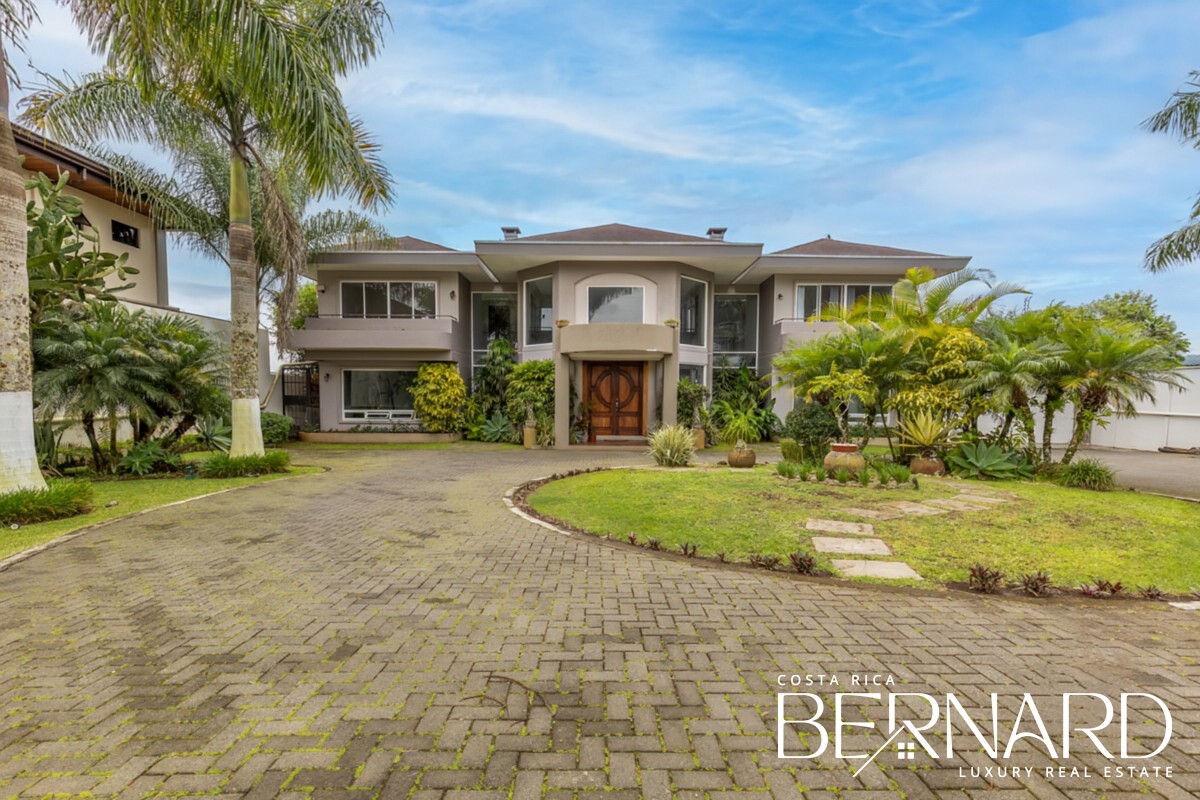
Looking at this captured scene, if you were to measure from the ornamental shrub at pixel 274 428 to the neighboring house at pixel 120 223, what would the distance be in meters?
2.12

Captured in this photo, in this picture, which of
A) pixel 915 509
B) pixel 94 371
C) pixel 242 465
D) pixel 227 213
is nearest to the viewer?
pixel 915 509

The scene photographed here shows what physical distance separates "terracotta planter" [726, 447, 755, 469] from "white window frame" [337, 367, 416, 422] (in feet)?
39.2

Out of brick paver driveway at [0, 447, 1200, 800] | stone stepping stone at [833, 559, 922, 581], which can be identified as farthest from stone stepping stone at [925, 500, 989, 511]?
brick paver driveway at [0, 447, 1200, 800]

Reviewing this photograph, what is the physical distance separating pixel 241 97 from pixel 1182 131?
19231 mm

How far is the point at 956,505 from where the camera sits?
7289 mm

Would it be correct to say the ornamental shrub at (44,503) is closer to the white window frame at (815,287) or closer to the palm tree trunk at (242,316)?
the palm tree trunk at (242,316)

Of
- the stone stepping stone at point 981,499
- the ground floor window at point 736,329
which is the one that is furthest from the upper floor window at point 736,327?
the stone stepping stone at point 981,499

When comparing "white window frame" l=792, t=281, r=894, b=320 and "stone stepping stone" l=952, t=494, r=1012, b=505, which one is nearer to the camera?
"stone stepping stone" l=952, t=494, r=1012, b=505

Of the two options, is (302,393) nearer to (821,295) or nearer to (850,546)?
(821,295)

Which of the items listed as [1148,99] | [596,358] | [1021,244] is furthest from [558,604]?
→ [1021,244]

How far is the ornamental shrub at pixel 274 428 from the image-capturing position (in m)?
15.9

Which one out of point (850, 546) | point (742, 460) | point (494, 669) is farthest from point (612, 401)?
point (494, 669)

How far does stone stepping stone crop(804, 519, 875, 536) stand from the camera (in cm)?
609

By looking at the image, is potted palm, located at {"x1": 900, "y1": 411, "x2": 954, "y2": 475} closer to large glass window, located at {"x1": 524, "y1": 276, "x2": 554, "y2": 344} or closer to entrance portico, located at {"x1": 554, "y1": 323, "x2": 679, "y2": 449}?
entrance portico, located at {"x1": 554, "y1": 323, "x2": 679, "y2": 449}
